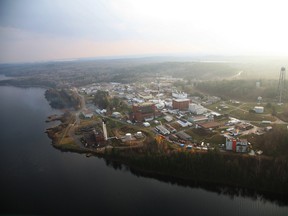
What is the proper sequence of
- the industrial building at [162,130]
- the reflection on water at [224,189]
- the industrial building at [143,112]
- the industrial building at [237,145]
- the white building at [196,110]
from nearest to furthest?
the reflection on water at [224,189]
the industrial building at [237,145]
the industrial building at [162,130]
the industrial building at [143,112]
the white building at [196,110]

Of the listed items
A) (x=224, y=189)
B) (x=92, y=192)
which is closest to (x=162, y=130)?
(x=224, y=189)

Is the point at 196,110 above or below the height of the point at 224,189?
above

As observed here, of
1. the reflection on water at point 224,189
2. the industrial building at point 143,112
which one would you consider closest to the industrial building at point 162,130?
the industrial building at point 143,112

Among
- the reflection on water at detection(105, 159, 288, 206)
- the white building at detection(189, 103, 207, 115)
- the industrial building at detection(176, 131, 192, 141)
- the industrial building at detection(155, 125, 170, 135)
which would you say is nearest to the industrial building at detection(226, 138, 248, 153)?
the reflection on water at detection(105, 159, 288, 206)

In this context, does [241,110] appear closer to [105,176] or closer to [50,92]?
[105,176]

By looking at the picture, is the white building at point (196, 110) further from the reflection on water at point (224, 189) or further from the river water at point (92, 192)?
the river water at point (92, 192)

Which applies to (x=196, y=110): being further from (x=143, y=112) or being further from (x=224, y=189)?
Answer: (x=224, y=189)
